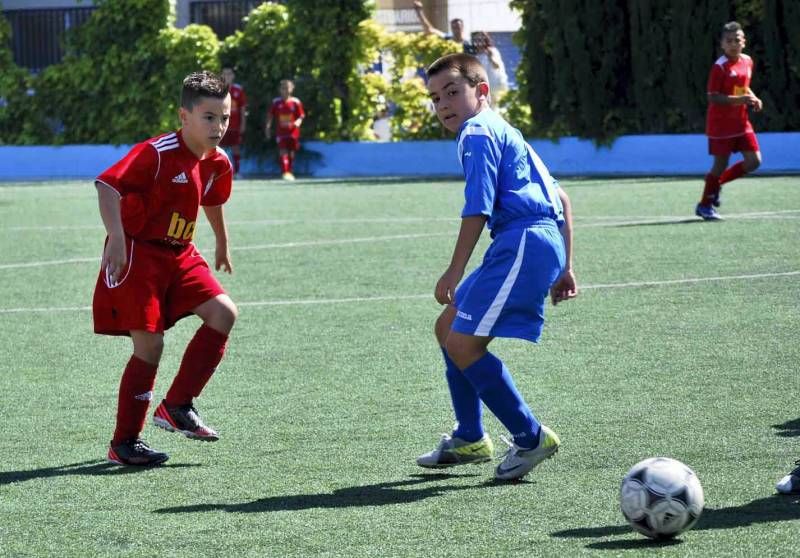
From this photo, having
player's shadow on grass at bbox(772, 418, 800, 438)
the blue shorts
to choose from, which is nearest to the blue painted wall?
player's shadow on grass at bbox(772, 418, 800, 438)

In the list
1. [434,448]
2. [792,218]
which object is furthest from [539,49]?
[434,448]

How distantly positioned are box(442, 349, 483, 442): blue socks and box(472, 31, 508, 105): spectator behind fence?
19139 mm

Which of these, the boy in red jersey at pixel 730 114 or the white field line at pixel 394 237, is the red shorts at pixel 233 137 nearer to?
the white field line at pixel 394 237

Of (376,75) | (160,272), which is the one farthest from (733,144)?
(376,75)

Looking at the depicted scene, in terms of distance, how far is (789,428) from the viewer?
18.0 feet

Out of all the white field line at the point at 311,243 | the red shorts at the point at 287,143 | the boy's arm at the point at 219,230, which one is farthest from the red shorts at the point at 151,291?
the red shorts at the point at 287,143

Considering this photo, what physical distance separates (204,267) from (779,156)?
57.5 feet

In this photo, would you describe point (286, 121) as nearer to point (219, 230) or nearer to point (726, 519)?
point (219, 230)

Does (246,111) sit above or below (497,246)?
below

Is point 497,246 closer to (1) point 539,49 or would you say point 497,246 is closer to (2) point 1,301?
(2) point 1,301

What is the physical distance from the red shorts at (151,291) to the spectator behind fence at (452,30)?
60.3 feet

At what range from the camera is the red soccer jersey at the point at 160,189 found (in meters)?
5.40

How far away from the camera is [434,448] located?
5.37m

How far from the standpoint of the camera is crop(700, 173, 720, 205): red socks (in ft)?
45.6
